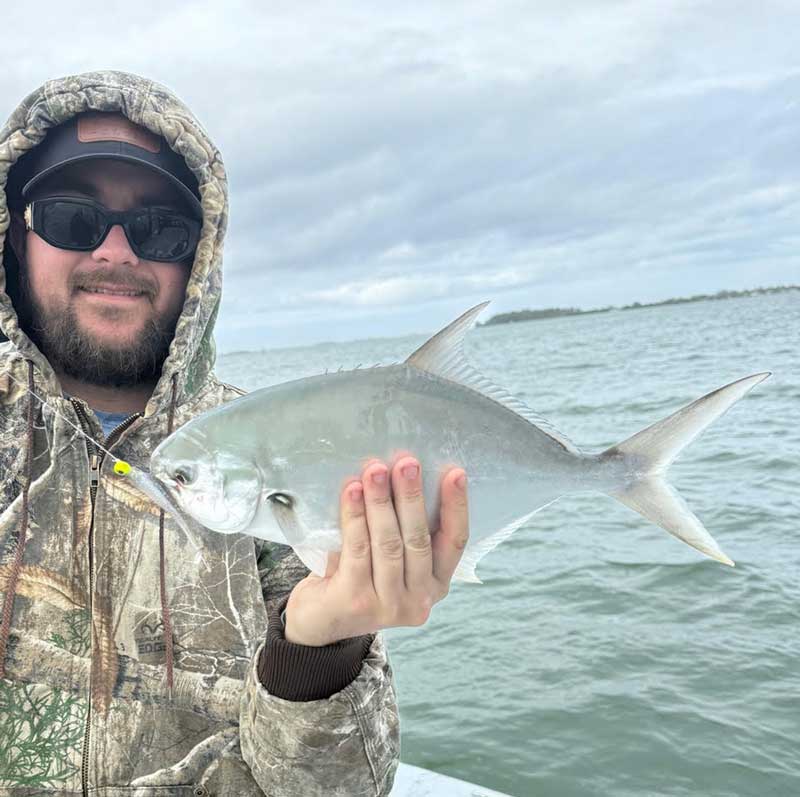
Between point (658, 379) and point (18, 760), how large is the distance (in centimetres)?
2496

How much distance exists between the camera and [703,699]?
5840mm

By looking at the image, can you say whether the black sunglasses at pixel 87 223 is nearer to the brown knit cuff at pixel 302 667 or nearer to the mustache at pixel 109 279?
the mustache at pixel 109 279

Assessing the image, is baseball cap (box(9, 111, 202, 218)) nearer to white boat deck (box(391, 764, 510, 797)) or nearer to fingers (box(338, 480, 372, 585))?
fingers (box(338, 480, 372, 585))

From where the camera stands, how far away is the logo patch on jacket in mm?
2604

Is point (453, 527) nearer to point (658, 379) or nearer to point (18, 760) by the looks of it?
point (18, 760)

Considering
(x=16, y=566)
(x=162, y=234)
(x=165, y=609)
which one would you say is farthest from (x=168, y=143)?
(x=165, y=609)

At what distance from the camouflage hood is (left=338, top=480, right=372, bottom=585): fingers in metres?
1.32

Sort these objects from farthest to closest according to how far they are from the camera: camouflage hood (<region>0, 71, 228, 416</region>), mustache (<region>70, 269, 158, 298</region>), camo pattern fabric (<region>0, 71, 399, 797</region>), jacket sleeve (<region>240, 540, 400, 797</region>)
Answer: camouflage hood (<region>0, 71, 228, 416</region>), mustache (<region>70, 269, 158, 298</region>), camo pattern fabric (<region>0, 71, 399, 797</region>), jacket sleeve (<region>240, 540, 400, 797</region>)

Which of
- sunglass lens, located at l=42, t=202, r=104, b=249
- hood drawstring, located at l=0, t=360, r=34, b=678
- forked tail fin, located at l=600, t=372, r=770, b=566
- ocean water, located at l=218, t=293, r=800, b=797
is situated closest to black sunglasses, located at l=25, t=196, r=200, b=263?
sunglass lens, located at l=42, t=202, r=104, b=249

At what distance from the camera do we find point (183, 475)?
1.88m

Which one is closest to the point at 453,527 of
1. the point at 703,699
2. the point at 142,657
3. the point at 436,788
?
the point at 142,657

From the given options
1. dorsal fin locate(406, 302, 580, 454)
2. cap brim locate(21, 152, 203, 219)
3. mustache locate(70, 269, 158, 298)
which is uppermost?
cap brim locate(21, 152, 203, 219)

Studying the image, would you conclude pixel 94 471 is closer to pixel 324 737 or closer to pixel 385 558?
pixel 324 737

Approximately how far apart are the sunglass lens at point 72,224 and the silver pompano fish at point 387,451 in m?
1.30
